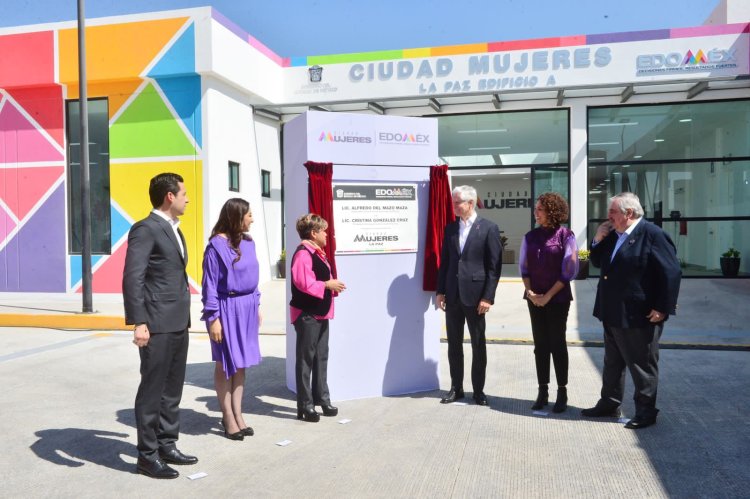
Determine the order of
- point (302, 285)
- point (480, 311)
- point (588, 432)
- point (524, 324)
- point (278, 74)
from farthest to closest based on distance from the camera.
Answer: point (278, 74), point (524, 324), point (480, 311), point (302, 285), point (588, 432)

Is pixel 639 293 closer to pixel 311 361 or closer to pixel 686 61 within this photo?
pixel 311 361

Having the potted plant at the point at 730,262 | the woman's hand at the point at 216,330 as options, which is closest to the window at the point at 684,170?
the potted plant at the point at 730,262

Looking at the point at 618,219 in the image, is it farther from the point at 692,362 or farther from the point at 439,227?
the point at 692,362

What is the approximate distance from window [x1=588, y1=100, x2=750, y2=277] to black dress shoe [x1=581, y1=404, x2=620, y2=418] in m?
10.5

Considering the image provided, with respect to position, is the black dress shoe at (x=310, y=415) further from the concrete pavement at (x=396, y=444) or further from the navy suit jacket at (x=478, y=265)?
the navy suit jacket at (x=478, y=265)

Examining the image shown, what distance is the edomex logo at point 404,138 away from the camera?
5.79m

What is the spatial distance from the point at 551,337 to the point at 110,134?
38.4ft

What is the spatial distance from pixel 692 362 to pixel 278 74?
12.2 metres

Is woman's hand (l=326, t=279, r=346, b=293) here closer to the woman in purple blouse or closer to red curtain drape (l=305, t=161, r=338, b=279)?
red curtain drape (l=305, t=161, r=338, b=279)

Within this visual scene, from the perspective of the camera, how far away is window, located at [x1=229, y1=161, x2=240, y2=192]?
14390mm

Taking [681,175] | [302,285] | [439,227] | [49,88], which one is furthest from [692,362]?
[49,88]

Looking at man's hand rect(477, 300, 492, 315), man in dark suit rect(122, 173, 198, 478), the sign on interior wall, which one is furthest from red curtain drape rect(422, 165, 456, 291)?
man in dark suit rect(122, 173, 198, 478)

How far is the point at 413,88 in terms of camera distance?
15.0 m

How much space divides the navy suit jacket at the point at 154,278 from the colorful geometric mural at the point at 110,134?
9704 mm
